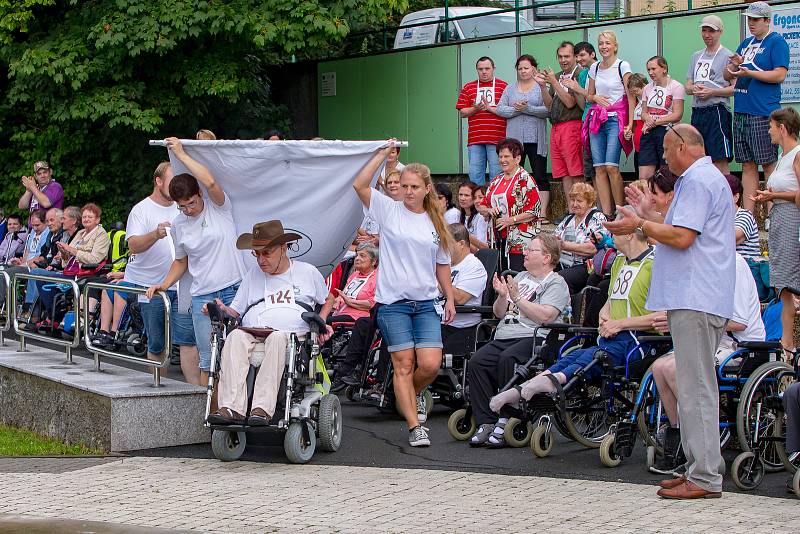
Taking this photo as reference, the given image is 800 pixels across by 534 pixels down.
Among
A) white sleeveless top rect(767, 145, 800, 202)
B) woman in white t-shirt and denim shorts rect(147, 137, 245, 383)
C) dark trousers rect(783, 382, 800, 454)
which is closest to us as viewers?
dark trousers rect(783, 382, 800, 454)

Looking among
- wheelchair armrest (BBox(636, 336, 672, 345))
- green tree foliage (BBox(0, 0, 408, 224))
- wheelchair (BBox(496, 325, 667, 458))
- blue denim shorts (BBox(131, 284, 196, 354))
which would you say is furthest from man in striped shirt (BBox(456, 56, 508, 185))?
wheelchair armrest (BBox(636, 336, 672, 345))

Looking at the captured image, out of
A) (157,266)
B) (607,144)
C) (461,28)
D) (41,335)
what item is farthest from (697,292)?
(461,28)

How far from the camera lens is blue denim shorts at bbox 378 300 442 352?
1009 cm

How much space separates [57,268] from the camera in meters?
16.7

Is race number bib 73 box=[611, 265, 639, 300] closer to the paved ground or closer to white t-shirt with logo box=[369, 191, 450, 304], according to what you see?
white t-shirt with logo box=[369, 191, 450, 304]

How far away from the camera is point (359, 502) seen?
27.0ft

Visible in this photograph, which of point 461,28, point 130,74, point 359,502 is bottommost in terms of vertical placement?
point 359,502

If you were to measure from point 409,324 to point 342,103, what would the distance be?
1189 centimetres

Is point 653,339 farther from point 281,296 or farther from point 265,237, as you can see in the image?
point 265,237

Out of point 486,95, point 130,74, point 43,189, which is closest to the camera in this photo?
point 486,95

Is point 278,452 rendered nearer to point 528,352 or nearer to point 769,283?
point 528,352

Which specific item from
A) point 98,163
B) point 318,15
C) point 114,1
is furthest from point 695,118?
point 98,163

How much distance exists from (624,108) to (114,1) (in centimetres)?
765

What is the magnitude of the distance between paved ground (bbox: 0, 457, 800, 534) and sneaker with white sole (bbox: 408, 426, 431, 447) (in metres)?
0.86
